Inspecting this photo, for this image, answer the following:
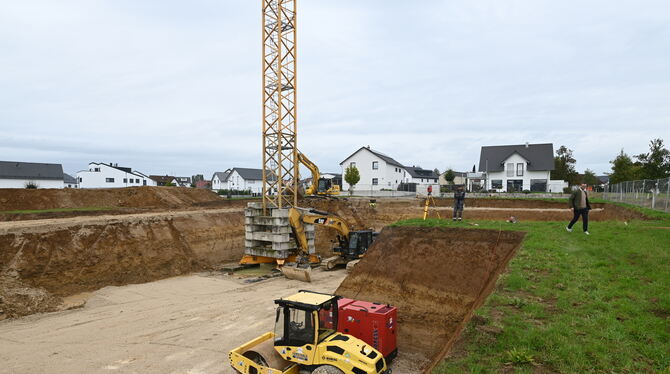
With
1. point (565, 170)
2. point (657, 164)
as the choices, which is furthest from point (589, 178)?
point (657, 164)

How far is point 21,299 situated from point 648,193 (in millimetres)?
33599

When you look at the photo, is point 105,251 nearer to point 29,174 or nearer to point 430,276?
point 430,276

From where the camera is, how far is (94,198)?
39.0 metres

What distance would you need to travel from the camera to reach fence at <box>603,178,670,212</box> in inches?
795

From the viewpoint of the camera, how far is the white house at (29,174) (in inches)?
2207

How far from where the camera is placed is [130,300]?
18.1 meters

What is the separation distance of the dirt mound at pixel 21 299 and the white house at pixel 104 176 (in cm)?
5573

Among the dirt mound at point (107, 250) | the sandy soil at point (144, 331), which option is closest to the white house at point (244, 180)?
the dirt mound at point (107, 250)

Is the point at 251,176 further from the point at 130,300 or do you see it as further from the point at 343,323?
the point at 343,323

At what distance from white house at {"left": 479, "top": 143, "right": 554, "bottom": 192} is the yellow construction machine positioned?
47.9m

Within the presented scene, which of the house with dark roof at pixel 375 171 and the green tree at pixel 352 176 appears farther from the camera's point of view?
the house with dark roof at pixel 375 171

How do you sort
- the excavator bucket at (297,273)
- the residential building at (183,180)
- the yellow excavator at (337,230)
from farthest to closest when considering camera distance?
the residential building at (183,180), the yellow excavator at (337,230), the excavator bucket at (297,273)

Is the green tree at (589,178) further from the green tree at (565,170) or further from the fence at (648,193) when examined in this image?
the fence at (648,193)

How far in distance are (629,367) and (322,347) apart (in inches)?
223
